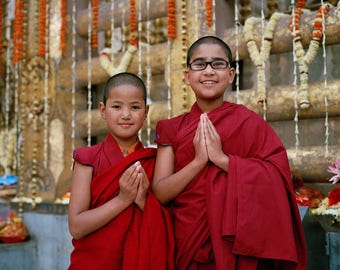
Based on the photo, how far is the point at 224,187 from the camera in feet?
6.70

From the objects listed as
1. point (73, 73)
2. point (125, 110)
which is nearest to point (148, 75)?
point (73, 73)

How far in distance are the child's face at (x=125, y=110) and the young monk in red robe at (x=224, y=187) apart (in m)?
0.16

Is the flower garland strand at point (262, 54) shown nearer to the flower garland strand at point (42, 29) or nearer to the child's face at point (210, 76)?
the child's face at point (210, 76)

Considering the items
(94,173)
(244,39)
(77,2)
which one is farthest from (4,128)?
(94,173)

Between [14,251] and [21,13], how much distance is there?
273 cm

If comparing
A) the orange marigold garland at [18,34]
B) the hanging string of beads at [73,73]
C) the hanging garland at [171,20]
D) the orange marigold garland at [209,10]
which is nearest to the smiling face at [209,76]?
the orange marigold garland at [209,10]

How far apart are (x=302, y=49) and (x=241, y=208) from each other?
2139mm

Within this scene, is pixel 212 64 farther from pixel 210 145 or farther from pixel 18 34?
pixel 18 34

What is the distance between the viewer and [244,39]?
4.09 m

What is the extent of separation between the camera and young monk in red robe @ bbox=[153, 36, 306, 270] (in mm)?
1976

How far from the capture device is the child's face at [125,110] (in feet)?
7.45

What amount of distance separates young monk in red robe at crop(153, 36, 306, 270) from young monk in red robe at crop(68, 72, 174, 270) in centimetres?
9

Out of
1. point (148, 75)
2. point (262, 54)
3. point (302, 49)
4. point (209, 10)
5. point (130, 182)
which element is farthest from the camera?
point (148, 75)

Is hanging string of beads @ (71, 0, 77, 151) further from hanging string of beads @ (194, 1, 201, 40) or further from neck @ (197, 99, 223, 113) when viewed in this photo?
neck @ (197, 99, 223, 113)
